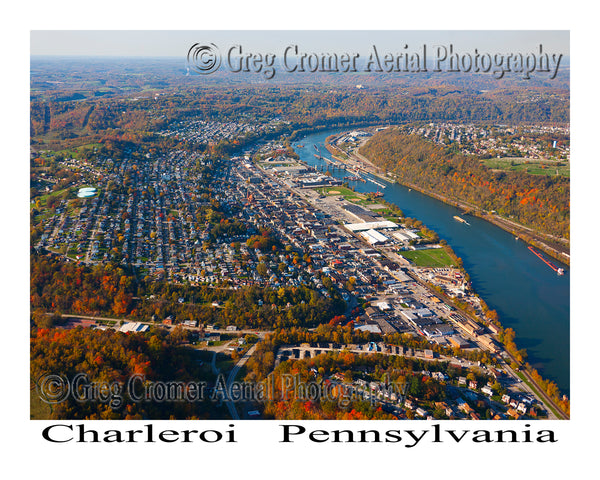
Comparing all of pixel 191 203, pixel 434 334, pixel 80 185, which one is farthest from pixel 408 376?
pixel 80 185

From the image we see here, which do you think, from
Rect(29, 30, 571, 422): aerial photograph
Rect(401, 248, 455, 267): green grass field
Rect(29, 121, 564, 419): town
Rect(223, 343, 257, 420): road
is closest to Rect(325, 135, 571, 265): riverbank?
Rect(29, 30, 571, 422): aerial photograph

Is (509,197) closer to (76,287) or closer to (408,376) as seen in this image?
(408,376)

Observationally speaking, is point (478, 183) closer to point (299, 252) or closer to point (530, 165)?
point (530, 165)

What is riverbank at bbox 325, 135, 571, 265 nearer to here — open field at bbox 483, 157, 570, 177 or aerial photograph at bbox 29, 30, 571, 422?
aerial photograph at bbox 29, 30, 571, 422

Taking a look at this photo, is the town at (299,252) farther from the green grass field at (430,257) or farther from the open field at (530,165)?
the open field at (530,165)

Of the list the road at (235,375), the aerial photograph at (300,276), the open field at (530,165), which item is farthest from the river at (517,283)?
the road at (235,375)

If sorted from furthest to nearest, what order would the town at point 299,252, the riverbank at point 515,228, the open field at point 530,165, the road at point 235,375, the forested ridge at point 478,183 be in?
the open field at point 530,165 → the forested ridge at point 478,183 → the riverbank at point 515,228 → the town at point 299,252 → the road at point 235,375

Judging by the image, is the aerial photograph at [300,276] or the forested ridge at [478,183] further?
the forested ridge at [478,183]
